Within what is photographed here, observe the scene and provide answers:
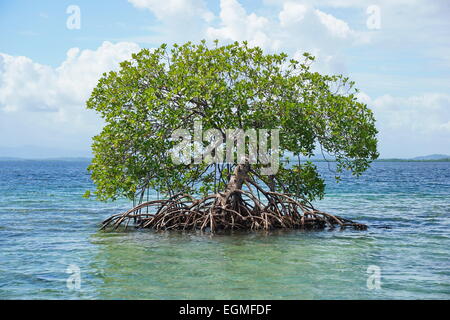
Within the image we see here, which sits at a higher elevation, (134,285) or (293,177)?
(293,177)

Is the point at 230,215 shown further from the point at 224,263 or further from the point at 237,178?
the point at 224,263

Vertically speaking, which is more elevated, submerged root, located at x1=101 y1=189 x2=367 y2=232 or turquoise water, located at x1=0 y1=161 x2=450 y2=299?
submerged root, located at x1=101 y1=189 x2=367 y2=232

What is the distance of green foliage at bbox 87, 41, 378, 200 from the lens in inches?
654

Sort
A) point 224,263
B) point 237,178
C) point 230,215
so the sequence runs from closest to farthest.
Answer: point 224,263
point 230,215
point 237,178

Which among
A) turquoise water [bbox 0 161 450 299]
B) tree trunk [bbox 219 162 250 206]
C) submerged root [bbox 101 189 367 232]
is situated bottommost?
turquoise water [bbox 0 161 450 299]

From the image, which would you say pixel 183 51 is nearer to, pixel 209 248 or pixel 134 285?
pixel 209 248

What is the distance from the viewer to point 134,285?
1164 cm

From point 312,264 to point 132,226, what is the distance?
7934mm

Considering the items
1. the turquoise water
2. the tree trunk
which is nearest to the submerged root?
the tree trunk

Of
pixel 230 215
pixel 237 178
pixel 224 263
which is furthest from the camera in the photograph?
pixel 237 178

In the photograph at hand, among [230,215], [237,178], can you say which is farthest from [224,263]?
[237,178]

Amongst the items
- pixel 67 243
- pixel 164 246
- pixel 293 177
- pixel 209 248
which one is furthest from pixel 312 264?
pixel 67 243

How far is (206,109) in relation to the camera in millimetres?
16766

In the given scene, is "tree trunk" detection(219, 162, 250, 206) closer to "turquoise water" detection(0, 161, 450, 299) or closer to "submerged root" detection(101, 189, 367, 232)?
"submerged root" detection(101, 189, 367, 232)
